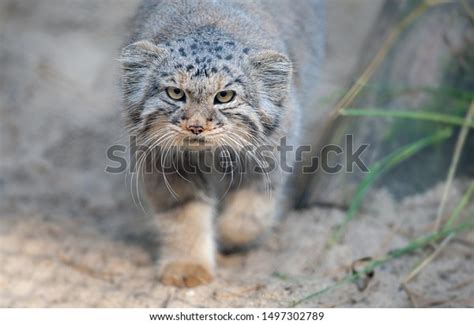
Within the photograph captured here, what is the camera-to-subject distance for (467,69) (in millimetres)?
4723

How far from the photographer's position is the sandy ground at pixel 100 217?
152 inches

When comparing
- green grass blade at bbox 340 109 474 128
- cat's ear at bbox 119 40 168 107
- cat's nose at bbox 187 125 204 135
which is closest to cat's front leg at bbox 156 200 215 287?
cat's ear at bbox 119 40 168 107

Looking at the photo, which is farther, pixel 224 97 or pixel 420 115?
pixel 420 115

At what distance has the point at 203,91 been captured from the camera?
131 inches

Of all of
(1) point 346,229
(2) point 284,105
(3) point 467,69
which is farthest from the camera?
(3) point 467,69

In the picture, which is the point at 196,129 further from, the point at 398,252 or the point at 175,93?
the point at 398,252

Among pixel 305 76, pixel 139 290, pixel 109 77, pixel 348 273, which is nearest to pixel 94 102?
pixel 109 77

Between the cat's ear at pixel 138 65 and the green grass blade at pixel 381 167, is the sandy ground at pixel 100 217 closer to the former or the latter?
the green grass blade at pixel 381 167

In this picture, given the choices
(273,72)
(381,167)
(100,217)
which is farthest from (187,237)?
(381,167)

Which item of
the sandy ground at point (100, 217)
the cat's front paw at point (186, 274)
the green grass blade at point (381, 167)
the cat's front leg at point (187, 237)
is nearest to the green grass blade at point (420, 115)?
the green grass blade at point (381, 167)

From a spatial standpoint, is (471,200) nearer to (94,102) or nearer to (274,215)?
(274,215)

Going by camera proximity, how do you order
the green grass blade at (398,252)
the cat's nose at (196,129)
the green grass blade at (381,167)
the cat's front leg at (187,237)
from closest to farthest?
the cat's nose at (196,129) → the green grass blade at (398,252) → the cat's front leg at (187,237) → the green grass blade at (381,167)

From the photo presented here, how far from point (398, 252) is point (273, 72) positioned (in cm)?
118

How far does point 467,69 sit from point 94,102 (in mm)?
2901
